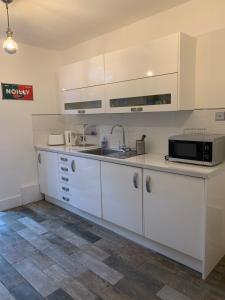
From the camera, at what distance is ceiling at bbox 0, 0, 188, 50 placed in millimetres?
2215

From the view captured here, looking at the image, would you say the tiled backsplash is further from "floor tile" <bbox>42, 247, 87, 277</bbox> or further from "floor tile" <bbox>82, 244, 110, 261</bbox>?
"floor tile" <bbox>42, 247, 87, 277</bbox>

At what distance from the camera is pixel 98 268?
2.08 m

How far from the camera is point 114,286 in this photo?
186cm

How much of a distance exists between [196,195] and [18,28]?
2.64 m

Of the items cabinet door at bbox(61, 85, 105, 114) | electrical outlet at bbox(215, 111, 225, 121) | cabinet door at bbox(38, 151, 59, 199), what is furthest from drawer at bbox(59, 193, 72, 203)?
Answer: electrical outlet at bbox(215, 111, 225, 121)

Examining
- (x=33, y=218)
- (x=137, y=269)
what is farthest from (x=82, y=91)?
(x=137, y=269)

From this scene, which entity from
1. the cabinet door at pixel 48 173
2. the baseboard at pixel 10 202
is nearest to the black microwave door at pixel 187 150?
the cabinet door at pixel 48 173

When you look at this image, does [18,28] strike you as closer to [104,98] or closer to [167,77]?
[104,98]

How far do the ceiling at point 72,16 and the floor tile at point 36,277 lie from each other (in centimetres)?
236

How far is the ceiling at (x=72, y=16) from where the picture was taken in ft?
7.27

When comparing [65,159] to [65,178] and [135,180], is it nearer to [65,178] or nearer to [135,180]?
[65,178]

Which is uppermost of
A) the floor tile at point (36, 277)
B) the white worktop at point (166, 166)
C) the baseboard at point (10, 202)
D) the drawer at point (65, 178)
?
the white worktop at point (166, 166)

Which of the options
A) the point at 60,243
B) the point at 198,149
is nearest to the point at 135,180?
the point at 198,149

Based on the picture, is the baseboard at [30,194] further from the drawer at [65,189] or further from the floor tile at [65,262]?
the floor tile at [65,262]
